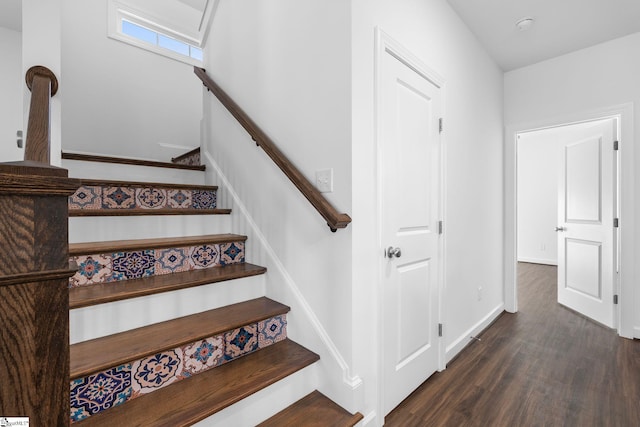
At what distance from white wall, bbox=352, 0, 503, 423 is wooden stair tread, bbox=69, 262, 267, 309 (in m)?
0.73

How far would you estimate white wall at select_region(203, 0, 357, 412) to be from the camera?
1413 mm

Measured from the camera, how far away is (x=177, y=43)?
382 cm

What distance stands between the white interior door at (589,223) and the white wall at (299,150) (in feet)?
9.48

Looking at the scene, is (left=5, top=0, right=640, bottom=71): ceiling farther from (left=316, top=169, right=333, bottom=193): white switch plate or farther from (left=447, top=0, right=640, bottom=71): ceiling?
(left=316, top=169, right=333, bottom=193): white switch plate

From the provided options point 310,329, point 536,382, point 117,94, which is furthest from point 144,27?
point 536,382

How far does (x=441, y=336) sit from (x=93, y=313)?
202cm

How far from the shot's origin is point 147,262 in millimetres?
1591

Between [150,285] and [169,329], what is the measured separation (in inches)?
9.1

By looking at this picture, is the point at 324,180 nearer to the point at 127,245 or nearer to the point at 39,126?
the point at 127,245

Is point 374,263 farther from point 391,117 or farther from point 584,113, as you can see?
point 584,113

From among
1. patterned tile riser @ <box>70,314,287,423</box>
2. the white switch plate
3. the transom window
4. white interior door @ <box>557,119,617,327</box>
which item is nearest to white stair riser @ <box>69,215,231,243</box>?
patterned tile riser @ <box>70,314,287,423</box>

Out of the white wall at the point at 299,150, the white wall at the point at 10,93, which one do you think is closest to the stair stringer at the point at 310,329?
the white wall at the point at 299,150

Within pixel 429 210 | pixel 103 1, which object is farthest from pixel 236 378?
pixel 103 1

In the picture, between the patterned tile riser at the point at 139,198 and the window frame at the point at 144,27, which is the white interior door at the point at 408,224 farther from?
the window frame at the point at 144,27
